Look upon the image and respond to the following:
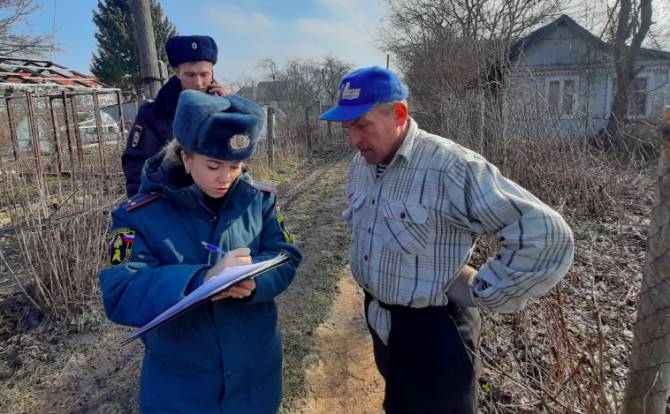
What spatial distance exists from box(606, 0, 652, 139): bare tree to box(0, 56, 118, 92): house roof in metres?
15.3

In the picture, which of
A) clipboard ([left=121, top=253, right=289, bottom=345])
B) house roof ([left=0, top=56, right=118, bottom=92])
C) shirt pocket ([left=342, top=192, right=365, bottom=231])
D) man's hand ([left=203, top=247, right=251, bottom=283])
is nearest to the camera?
clipboard ([left=121, top=253, right=289, bottom=345])

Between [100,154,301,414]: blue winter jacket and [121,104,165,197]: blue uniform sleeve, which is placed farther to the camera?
[121,104,165,197]: blue uniform sleeve

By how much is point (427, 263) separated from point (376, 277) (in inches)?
9.5

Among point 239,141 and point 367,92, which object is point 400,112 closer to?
point 367,92

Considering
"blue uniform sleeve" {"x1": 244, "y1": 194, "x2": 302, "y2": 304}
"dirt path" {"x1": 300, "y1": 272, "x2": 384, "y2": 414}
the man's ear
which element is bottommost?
"dirt path" {"x1": 300, "y1": 272, "x2": 384, "y2": 414}

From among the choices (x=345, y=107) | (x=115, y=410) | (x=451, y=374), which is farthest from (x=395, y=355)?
(x=115, y=410)

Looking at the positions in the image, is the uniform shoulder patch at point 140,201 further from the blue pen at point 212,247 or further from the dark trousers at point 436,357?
the dark trousers at point 436,357

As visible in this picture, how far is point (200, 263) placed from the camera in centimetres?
151

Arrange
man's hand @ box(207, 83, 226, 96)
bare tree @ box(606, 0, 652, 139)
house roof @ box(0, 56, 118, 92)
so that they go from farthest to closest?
bare tree @ box(606, 0, 652, 139), house roof @ box(0, 56, 118, 92), man's hand @ box(207, 83, 226, 96)

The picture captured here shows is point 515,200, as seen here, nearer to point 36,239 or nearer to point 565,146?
point 36,239

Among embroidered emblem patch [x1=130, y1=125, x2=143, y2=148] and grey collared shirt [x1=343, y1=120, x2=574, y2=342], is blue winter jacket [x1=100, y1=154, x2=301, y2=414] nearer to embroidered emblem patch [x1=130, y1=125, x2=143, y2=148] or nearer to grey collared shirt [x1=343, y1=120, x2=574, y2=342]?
grey collared shirt [x1=343, y1=120, x2=574, y2=342]

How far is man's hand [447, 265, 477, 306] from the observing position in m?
1.60

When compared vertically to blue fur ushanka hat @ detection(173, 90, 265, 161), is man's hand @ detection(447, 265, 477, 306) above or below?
below

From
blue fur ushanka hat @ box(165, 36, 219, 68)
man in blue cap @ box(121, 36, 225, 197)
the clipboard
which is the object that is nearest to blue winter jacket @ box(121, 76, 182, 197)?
man in blue cap @ box(121, 36, 225, 197)
